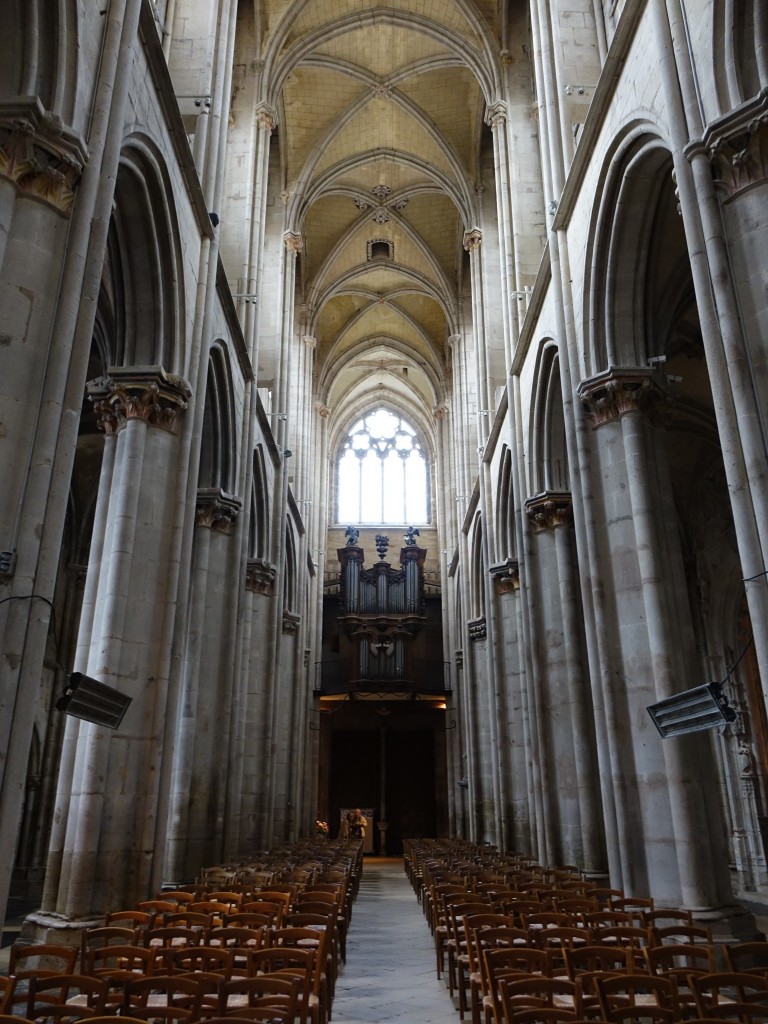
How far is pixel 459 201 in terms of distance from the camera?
26484 mm

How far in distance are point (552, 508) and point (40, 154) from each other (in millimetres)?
10843

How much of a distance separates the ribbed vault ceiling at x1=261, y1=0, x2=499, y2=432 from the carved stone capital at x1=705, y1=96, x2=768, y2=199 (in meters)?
15.5

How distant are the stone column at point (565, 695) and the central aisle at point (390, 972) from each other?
9.35 ft

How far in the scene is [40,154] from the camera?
6.98 meters

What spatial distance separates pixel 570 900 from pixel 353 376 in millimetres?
33092

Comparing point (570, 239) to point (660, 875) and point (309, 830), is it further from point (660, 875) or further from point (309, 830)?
point (309, 830)

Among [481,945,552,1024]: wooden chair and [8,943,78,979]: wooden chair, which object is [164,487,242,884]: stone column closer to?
[8,943,78,979]: wooden chair

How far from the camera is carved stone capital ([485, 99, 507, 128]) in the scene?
2047 cm

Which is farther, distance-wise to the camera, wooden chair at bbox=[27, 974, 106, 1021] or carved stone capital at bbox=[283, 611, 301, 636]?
carved stone capital at bbox=[283, 611, 301, 636]

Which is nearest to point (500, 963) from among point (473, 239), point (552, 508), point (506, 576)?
point (552, 508)

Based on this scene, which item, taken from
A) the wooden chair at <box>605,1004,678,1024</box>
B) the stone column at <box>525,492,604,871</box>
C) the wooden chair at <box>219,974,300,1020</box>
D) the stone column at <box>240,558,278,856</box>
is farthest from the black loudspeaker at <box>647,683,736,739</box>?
the stone column at <box>240,558,278,856</box>

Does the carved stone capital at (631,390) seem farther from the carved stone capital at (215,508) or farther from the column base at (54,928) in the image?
the column base at (54,928)

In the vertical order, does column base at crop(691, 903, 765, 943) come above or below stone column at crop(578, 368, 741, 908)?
below

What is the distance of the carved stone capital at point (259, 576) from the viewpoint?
1908 centimetres
